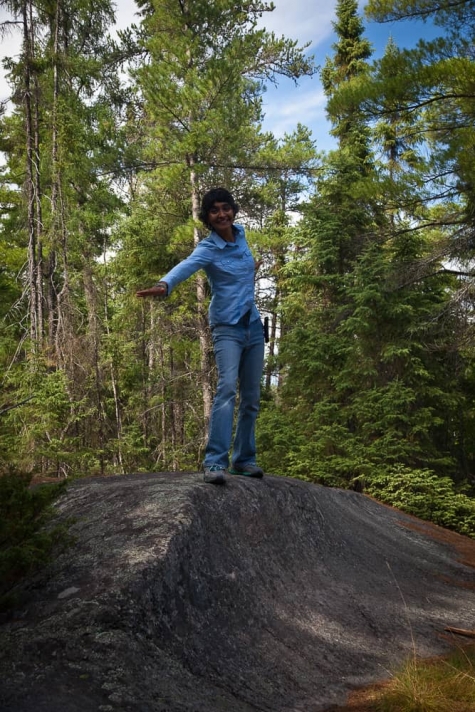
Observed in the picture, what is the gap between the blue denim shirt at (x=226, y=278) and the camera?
4.69 m

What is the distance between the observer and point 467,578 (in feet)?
21.4

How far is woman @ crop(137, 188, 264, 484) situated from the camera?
4570mm

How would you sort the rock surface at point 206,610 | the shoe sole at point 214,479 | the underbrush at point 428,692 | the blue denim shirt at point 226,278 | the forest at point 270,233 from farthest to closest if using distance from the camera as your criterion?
the forest at point 270,233, the blue denim shirt at point 226,278, the shoe sole at point 214,479, the underbrush at point 428,692, the rock surface at point 206,610

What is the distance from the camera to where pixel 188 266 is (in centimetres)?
444

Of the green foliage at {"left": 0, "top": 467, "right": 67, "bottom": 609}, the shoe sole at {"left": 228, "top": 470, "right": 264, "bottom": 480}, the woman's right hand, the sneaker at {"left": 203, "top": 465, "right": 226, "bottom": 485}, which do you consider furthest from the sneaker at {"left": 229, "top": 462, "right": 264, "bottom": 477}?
the green foliage at {"left": 0, "top": 467, "right": 67, "bottom": 609}

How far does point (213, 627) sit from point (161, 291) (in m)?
2.21

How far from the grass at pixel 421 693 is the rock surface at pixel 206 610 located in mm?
183

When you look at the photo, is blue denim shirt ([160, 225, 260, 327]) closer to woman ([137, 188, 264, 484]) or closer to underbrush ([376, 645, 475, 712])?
woman ([137, 188, 264, 484])

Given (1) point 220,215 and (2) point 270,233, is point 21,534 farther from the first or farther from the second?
(2) point 270,233

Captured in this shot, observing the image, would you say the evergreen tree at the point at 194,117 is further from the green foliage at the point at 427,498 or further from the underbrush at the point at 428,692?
the underbrush at the point at 428,692

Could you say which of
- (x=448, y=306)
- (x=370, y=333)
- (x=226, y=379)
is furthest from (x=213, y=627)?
(x=370, y=333)

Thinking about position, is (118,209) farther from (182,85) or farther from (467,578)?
(467,578)

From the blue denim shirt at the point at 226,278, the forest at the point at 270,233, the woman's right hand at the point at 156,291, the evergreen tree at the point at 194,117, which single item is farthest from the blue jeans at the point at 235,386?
the evergreen tree at the point at 194,117

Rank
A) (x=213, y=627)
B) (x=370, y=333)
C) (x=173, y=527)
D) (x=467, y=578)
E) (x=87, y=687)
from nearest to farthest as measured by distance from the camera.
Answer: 1. (x=87, y=687)
2. (x=213, y=627)
3. (x=173, y=527)
4. (x=467, y=578)
5. (x=370, y=333)
